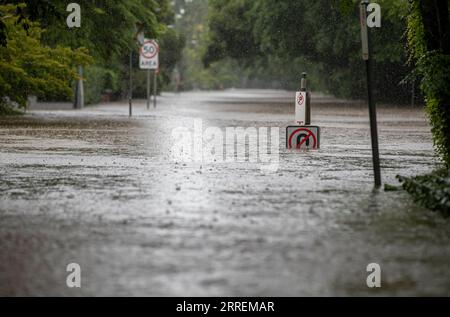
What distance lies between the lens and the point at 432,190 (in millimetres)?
11148

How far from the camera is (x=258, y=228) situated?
31.8ft

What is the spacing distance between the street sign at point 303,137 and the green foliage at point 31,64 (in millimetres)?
12506

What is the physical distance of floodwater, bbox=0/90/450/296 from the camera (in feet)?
23.8

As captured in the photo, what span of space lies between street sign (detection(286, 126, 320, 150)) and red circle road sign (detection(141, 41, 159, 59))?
24441 mm

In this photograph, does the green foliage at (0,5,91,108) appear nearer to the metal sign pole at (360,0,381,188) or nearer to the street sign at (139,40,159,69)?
the street sign at (139,40,159,69)

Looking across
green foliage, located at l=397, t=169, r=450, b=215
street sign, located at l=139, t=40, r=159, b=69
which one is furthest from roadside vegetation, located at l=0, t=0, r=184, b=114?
green foliage, located at l=397, t=169, r=450, b=215

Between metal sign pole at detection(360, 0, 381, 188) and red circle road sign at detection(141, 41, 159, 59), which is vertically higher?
red circle road sign at detection(141, 41, 159, 59)

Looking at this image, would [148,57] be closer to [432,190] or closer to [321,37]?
[321,37]

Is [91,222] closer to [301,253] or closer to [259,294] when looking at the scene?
[301,253]

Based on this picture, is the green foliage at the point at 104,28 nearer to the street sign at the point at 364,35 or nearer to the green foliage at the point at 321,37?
the green foliage at the point at 321,37

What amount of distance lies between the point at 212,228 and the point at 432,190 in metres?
2.70

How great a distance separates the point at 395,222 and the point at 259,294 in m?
3.66

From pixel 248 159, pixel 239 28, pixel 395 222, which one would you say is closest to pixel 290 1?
pixel 239 28

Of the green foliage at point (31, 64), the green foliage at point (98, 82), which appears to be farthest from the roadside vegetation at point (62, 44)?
the green foliage at point (98, 82)
